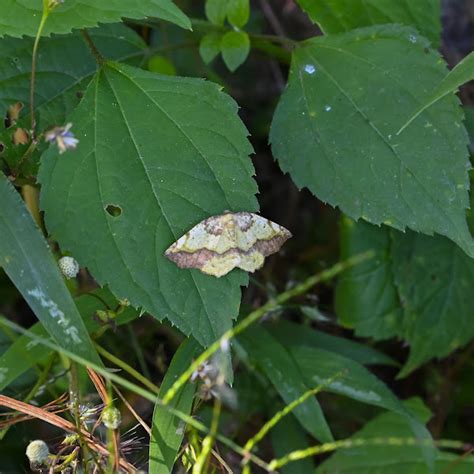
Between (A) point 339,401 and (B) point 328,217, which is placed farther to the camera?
(B) point 328,217

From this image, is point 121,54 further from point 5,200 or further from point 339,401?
point 339,401

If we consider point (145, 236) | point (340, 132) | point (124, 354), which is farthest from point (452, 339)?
point (145, 236)

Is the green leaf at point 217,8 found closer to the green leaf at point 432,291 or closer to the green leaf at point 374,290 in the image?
the green leaf at point 374,290

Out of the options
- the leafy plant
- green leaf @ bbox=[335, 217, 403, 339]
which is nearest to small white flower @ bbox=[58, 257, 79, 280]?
the leafy plant

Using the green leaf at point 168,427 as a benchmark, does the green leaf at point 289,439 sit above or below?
below

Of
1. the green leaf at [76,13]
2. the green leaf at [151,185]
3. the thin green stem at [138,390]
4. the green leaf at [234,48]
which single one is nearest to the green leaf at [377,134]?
the green leaf at [234,48]

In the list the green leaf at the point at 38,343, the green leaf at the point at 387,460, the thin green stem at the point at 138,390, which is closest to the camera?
the thin green stem at the point at 138,390

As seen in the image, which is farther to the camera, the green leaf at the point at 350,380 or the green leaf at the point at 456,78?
the green leaf at the point at 350,380

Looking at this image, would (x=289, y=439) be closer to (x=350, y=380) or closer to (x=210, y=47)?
(x=350, y=380)
